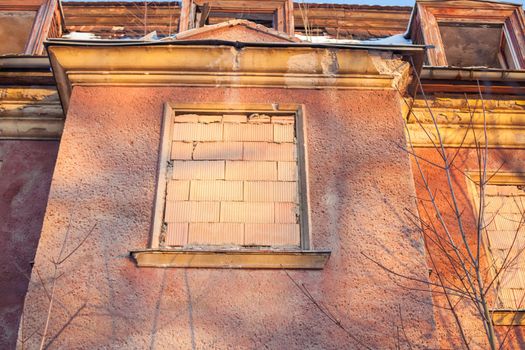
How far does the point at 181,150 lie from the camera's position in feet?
17.3

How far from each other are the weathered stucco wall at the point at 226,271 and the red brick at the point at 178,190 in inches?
5.8

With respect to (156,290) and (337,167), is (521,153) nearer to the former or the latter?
(337,167)

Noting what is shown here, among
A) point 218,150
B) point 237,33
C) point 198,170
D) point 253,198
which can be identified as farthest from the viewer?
point 237,33

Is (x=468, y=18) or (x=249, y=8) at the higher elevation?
(x=249, y=8)

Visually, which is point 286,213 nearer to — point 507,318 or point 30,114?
point 507,318

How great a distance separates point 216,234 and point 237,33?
2.39 m

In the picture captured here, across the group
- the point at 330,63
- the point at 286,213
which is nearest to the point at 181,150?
the point at 286,213

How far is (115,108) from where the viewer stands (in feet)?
18.3

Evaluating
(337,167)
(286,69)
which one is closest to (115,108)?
(286,69)

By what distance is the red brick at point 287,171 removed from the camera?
16.8 feet

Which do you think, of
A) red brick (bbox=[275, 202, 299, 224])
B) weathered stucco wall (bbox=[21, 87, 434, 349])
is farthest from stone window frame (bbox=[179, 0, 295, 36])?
red brick (bbox=[275, 202, 299, 224])

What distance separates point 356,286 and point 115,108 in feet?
9.01

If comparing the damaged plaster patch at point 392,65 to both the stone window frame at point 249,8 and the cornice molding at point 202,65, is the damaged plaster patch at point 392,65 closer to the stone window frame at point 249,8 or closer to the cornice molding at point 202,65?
the cornice molding at point 202,65

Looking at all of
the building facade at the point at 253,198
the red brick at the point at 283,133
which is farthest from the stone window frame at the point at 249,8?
the red brick at the point at 283,133
